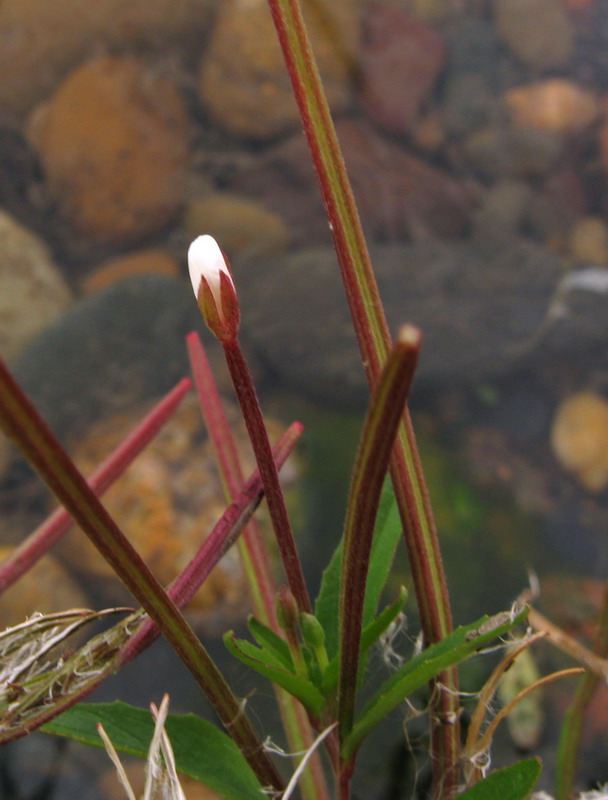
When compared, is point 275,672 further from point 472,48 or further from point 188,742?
point 472,48

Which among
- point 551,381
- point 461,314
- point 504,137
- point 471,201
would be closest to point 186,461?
point 461,314

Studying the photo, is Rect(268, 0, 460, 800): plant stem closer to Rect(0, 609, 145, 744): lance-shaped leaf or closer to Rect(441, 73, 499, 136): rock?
Rect(0, 609, 145, 744): lance-shaped leaf

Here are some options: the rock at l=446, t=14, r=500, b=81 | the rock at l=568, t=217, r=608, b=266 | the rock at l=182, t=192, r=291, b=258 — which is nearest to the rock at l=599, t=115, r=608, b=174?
the rock at l=568, t=217, r=608, b=266

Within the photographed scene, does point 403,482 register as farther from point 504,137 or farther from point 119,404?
point 504,137

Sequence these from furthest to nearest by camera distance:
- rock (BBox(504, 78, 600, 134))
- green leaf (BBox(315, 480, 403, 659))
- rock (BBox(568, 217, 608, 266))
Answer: rock (BBox(504, 78, 600, 134))
rock (BBox(568, 217, 608, 266))
green leaf (BBox(315, 480, 403, 659))

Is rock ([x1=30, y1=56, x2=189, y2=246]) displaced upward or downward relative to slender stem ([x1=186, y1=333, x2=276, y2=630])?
upward

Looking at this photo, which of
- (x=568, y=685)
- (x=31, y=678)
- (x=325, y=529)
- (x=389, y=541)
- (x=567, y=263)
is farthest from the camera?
(x=567, y=263)

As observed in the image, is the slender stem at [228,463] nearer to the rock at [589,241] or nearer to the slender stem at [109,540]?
the slender stem at [109,540]

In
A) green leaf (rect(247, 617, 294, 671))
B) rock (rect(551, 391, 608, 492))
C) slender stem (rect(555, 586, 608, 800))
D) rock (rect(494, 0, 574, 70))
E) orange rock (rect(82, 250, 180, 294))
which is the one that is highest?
rock (rect(494, 0, 574, 70))
